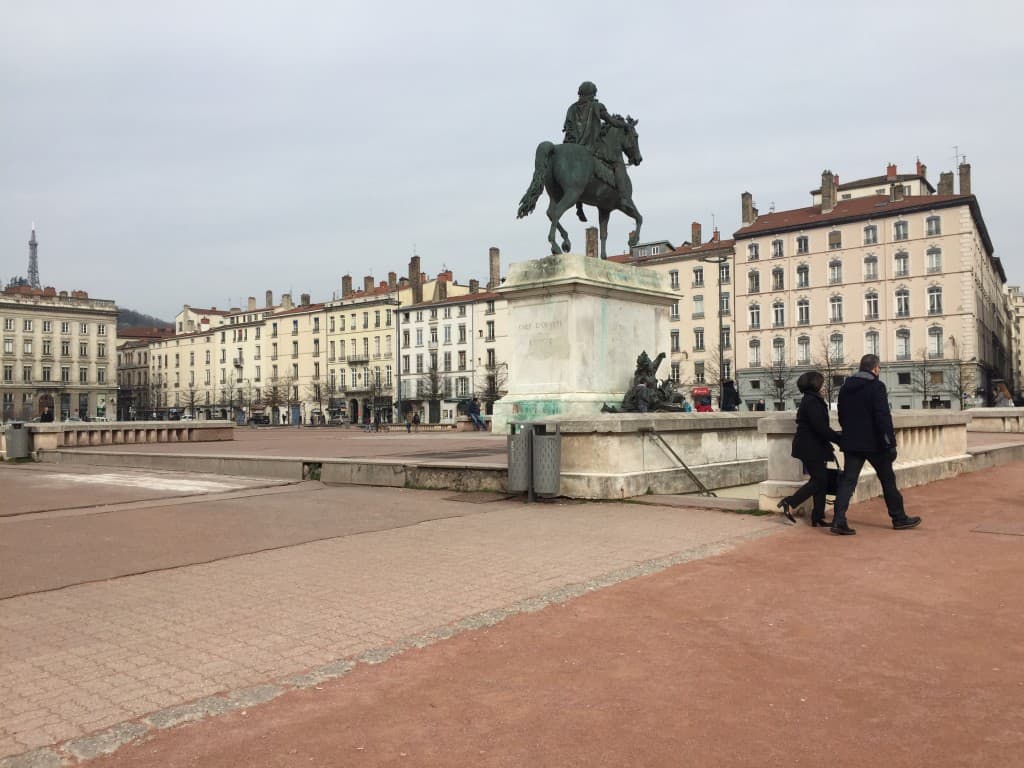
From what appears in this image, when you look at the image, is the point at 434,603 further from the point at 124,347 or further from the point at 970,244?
the point at 124,347

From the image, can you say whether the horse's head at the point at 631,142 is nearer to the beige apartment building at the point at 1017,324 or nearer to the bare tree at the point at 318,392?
the bare tree at the point at 318,392

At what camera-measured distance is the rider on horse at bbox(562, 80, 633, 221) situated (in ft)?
59.0

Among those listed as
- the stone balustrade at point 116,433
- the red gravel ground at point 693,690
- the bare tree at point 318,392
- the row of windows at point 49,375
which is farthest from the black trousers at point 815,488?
the row of windows at point 49,375

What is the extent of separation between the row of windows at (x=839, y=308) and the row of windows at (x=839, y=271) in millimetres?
1518

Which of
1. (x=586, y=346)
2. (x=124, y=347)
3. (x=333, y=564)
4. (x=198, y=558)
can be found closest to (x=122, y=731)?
(x=333, y=564)

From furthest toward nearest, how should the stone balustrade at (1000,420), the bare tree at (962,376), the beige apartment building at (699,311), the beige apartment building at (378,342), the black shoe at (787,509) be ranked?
1. the beige apartment building at (378,342)
2. the beige apartment building at (699,311)
3. the bare tree at (962,376)
4. the stone balustrade at (1000,420)
5. the black shoe at (787,509)

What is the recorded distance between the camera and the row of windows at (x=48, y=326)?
12118cm

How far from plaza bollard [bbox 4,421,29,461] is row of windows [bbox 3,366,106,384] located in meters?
113

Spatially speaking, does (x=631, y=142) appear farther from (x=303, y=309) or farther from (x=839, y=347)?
(x=303, y=309)

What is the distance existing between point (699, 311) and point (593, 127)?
77469 millimetres

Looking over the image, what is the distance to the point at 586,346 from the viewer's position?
16.9 m

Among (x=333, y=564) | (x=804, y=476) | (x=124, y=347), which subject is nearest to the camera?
(x=333, y=564)

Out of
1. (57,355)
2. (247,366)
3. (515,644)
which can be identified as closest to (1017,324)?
(247,366)

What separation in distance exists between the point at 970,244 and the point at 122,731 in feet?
277
